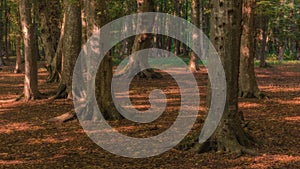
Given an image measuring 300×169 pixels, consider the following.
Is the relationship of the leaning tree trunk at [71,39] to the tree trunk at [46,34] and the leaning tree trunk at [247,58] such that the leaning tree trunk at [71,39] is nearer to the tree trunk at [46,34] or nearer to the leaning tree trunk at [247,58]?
the leaning tree trunk at [247,58]

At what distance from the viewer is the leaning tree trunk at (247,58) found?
1722cm

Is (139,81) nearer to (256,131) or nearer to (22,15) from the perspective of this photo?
(22,15)

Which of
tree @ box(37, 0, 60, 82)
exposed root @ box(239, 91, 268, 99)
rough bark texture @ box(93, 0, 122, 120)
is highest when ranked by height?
tree @ box(37, 0, 60, 82)

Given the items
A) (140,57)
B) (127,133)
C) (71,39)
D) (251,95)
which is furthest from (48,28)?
(127,133)

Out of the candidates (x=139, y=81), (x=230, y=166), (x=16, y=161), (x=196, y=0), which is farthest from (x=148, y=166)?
(x=196, y=0)

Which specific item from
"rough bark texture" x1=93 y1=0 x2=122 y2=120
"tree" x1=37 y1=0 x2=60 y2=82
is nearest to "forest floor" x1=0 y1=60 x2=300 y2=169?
"rough bark texture" x1=93 y1=0 x2=122 y2=120

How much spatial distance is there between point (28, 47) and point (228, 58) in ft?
33.5

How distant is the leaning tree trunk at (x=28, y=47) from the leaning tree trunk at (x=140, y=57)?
974 cm

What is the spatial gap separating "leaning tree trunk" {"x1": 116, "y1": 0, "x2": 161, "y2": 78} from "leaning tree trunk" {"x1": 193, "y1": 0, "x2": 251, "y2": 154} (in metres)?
16.7

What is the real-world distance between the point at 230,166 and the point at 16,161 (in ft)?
14.8

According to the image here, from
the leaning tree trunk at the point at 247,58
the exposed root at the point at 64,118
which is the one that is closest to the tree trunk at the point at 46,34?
the leaning tree trunk at the point at 247,58

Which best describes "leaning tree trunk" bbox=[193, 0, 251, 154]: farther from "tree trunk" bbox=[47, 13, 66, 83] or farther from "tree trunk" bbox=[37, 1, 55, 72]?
"tree trunk" bbox=[37, 1, 55, 72]

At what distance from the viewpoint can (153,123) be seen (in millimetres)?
12797

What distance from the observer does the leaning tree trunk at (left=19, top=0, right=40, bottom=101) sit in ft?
53.7
